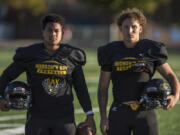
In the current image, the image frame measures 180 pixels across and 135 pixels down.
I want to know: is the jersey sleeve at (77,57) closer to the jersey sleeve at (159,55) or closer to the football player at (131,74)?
the football player at (131,74)

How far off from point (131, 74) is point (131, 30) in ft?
1.49

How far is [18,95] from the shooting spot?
407cm

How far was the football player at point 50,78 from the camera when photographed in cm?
402

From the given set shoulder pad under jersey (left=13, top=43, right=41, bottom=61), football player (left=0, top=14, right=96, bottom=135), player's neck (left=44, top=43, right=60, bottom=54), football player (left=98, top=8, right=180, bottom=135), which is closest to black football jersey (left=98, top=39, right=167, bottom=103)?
football player (left=98, top=8, right=180, bottom=135)

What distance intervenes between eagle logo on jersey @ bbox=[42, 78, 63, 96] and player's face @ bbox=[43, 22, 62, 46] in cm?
39

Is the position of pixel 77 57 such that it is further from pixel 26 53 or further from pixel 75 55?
pixel 26 53

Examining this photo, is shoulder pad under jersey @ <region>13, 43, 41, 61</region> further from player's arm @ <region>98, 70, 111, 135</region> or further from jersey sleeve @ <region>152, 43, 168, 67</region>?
jersey sleeve @ <region>152, 43, 168, 67</region>

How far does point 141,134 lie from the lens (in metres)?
3.99

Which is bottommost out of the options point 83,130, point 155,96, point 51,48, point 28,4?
point 83,130

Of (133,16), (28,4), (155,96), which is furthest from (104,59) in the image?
(28,4)

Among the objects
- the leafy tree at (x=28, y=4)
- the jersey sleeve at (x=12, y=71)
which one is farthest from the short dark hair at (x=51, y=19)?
the leafy tree at (x=28, y=4)

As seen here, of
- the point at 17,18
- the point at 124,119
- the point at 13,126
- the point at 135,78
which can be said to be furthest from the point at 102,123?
the point at 17,18

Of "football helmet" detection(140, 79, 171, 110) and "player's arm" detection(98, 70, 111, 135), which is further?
"player's arm" detection(98, 70, 111, 135)

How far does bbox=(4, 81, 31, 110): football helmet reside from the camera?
4008mm
